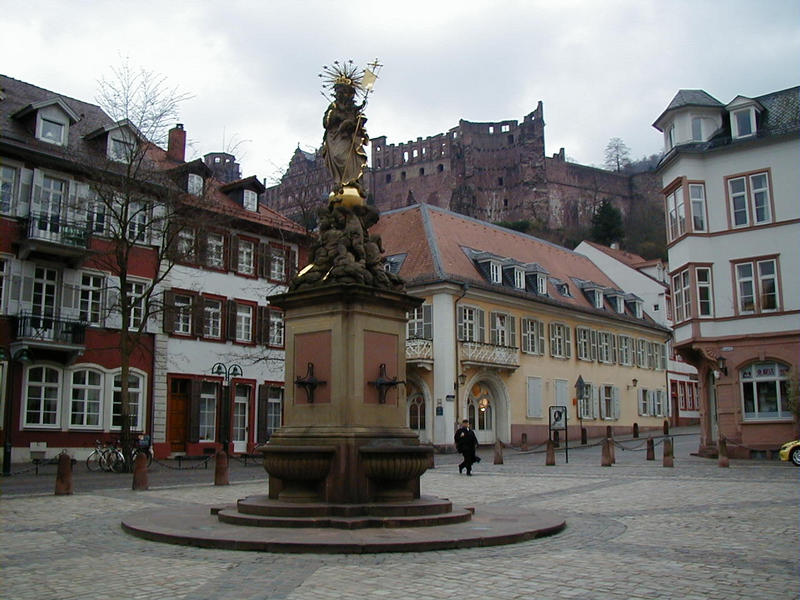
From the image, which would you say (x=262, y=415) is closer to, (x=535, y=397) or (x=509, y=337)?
(x=509, y=337)

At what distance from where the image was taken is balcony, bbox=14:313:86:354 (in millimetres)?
27344

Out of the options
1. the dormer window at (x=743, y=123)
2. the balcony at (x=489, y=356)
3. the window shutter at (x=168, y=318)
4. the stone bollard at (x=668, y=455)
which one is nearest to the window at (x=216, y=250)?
the window shutter at (x=168, y=318)

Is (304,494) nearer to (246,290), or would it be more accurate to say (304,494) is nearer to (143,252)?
(143,252)

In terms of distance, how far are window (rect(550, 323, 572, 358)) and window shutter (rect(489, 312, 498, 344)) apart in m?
5.32

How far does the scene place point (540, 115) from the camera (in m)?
112

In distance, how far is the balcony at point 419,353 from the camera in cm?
3711

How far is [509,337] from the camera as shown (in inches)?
1647

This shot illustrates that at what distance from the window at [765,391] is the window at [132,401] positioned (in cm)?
2161

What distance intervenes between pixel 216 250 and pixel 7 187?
Answer: 357 inches

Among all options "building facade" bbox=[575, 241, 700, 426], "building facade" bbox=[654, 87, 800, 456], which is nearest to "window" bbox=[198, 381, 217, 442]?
"building facade" bbox=[654, 87, 800, 456]

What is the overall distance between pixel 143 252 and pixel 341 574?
1038 inches

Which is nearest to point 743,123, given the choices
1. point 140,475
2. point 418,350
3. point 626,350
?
point 418,350

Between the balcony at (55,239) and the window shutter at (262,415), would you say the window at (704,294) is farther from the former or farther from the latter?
the balcony at (55,239)

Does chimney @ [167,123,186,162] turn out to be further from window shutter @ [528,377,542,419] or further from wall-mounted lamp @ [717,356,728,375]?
wall-mounted lamp @ [717,356,728,375]
